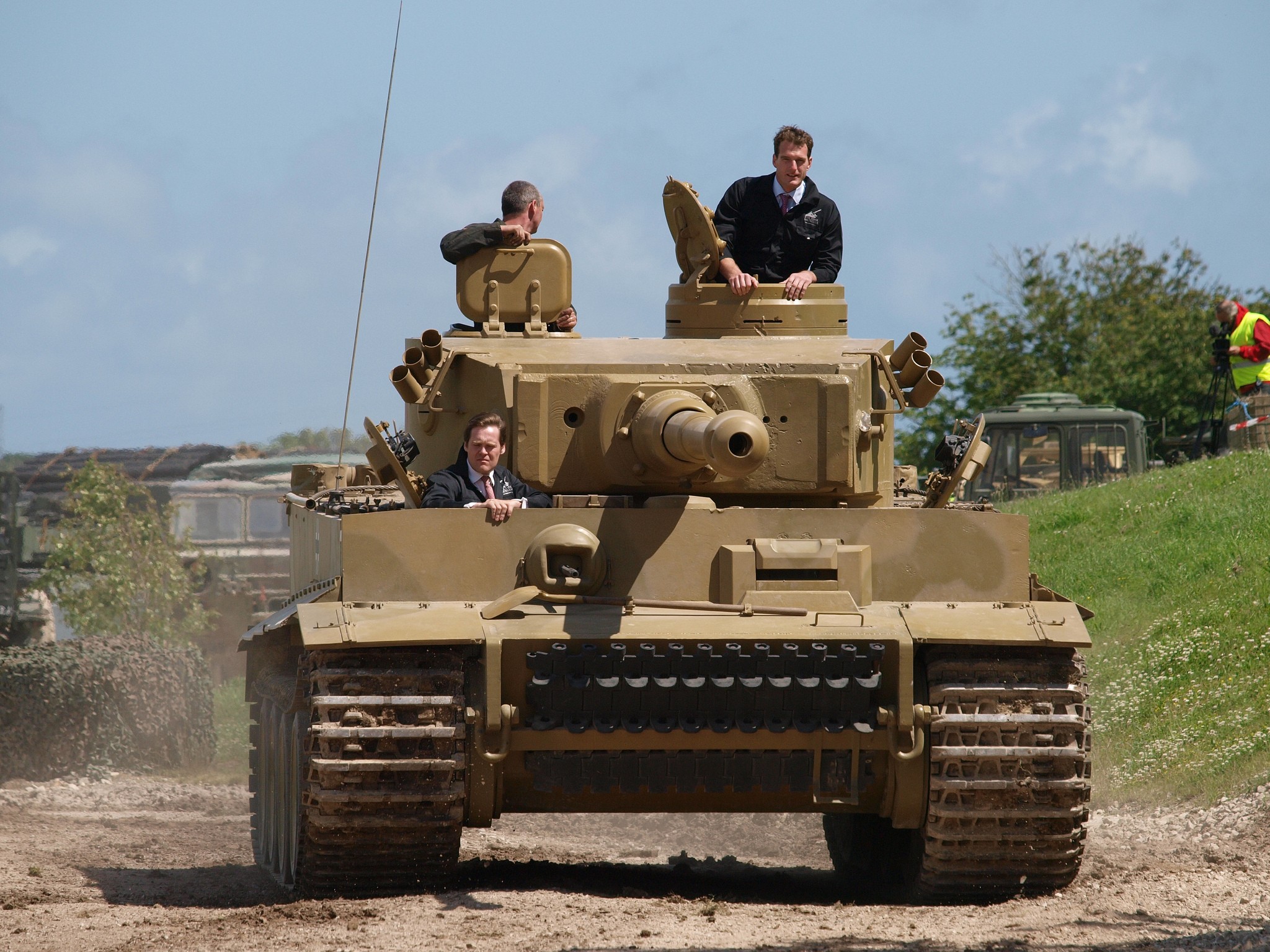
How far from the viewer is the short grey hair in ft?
37.0

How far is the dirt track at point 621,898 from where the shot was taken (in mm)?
7230

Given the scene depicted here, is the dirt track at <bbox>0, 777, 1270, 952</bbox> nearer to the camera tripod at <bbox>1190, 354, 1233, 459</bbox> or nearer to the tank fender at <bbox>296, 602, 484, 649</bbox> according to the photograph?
the tank fender at <bbox>296, 602, 484, 649</bbox>

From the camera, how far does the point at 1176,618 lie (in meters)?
15.2

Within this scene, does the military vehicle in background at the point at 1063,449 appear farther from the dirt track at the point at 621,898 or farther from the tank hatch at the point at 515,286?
the tank hatch at the point at 515,286

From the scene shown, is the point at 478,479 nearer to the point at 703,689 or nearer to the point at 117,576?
the point at 703,689

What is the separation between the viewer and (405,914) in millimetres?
7750

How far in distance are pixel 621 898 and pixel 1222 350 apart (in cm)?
1664

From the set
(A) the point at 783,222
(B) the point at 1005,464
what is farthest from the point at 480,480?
(B) the point at 1005,464

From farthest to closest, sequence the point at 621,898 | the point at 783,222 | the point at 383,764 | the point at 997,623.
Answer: the point at 783,222, the point at 621,898, the point at 997,623, the point at 383,764

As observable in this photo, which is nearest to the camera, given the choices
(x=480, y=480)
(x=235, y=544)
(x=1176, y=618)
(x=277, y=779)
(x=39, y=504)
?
(x=480, y=480)

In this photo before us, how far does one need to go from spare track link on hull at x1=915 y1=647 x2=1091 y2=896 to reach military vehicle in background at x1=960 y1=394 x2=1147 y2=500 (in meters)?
19.5

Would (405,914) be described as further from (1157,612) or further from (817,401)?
(1157,612)

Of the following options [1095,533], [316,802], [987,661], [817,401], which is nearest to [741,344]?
[817,401]

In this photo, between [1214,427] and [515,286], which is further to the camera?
[1214,427]
